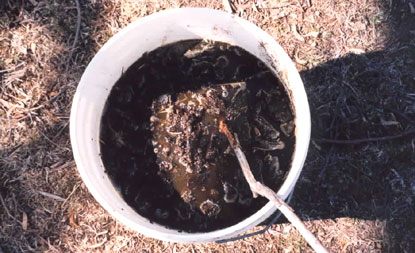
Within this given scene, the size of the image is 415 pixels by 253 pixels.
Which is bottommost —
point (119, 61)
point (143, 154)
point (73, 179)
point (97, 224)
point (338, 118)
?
point (97, 224)

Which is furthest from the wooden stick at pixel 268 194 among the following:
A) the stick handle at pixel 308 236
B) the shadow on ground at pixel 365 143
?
the shadow on ground at pixel 365 143

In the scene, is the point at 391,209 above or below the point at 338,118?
below

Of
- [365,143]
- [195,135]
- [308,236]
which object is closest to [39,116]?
[195,135]

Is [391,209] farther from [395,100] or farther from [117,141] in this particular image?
[117,141]

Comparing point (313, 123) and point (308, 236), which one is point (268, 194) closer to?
point (308, 236)

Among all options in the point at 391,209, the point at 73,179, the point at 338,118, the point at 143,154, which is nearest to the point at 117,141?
the point at 143,154

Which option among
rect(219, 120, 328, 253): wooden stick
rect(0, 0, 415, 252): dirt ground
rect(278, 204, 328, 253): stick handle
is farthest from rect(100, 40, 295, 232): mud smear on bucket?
rect(0, 0, 415, 252): dirt ground
